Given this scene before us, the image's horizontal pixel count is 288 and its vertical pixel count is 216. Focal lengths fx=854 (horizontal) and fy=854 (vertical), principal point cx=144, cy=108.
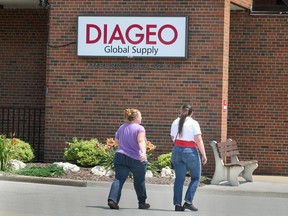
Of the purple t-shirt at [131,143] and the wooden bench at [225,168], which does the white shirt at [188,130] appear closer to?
the purple t-shirt at [131,143]

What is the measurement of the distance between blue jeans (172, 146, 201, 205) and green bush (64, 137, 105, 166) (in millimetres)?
5770

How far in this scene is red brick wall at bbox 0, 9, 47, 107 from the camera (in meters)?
23.8

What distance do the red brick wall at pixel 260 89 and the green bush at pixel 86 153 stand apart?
4.20 metres

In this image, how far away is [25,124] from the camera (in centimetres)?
2330

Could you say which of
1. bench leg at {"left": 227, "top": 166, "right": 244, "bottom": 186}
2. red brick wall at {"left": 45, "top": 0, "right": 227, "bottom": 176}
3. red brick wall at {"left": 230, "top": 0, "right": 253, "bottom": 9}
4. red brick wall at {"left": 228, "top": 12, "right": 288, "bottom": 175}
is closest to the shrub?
red brick wall at {"left": 45, "top": 0, "right": 227, "bottom": 176}

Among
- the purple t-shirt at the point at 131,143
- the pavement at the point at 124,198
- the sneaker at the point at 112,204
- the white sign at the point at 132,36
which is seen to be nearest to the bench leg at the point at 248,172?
the pavement at the point at 124,198

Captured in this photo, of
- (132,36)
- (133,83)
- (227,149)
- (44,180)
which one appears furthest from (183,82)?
(44,180)

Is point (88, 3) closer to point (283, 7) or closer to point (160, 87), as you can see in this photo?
point (160, 87)

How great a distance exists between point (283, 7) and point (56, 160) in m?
7.11

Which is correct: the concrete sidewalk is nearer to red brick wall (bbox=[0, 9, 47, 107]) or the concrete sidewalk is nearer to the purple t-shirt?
the purple t-shirt

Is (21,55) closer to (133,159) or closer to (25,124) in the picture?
(25,124)

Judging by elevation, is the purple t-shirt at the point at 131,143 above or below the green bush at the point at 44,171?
above

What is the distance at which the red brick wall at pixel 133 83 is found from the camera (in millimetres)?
20438

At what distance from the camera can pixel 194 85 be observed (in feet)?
67.3
